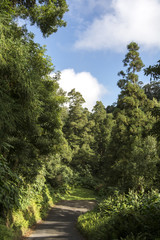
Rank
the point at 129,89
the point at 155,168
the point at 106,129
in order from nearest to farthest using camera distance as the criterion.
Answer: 1. the point at 155,168
2. the point at 129,89
3. the point at 106,129

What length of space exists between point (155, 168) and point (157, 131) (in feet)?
25.3

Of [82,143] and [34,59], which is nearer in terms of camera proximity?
[34,59]

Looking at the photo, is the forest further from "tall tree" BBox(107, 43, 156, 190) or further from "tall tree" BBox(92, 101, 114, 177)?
"tall tree" BBox(92, 101, 114, 177)

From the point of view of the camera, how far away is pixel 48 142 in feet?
36.2

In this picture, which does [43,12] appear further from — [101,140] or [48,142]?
[101,140]

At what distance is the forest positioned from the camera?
538cm

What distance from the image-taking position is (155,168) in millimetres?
13375

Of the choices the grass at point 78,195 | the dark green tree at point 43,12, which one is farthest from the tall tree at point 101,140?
the dark green tree at point 43,12

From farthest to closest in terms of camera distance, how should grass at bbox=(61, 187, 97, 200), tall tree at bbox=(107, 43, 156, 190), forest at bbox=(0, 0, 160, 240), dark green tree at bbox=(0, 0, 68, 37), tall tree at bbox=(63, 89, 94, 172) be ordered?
tall tree at bbox=(63, 89, 94, 172) < grass at bbox=(61, 187, 97, 200) < tall tree at bbox=(107, 43, 156, 190) < dark green tree at bbox=(0, 0, 68, 37) < forest at bbox=(0, 0, 160, 240)

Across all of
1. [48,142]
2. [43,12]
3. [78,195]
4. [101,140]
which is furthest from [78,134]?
[43,12]

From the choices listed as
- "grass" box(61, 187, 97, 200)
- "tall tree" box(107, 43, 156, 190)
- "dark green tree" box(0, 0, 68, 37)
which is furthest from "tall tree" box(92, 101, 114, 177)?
"dark green tree" box(0, 0, 68, 37)

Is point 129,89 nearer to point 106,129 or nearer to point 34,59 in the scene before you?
point 34,59

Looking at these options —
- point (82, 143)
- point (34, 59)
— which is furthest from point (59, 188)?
point (34, 59)

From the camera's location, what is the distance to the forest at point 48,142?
17.6 ft
